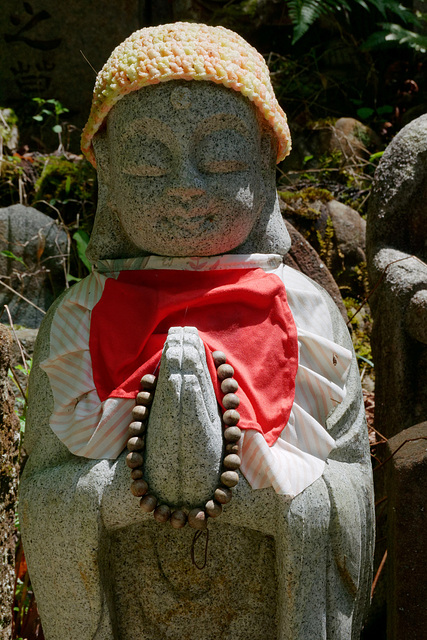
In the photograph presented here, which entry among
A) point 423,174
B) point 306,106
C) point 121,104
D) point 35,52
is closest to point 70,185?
point 35,52

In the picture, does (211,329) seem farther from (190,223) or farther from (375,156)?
(375,156)

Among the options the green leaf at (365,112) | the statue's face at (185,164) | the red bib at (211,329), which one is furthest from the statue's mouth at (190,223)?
the green leaf at (365,112)

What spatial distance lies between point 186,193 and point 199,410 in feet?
1.63

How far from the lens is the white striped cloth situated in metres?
1.79

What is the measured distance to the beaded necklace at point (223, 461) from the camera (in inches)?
66.7

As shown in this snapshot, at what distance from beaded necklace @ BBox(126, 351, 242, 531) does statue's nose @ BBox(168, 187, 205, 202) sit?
391 mm

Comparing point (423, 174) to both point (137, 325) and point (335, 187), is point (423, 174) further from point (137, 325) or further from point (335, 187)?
point (335, 187)

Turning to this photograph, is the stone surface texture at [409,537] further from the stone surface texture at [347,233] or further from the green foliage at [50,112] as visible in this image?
the green foliage at [50,112]

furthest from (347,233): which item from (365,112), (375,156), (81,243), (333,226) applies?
(365,112)

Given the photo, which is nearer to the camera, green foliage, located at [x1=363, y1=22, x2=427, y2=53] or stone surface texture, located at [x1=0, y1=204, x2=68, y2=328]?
stone surface texture, located at [x1=0, y1=204, x2=68, y2=328]

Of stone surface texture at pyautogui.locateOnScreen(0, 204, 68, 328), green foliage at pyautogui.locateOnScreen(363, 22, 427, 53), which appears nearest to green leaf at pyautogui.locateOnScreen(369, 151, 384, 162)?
green foliage at pyautogui.locateOnScreen(363, 22, 427, 53)

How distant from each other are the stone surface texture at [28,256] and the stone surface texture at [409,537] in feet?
8.41

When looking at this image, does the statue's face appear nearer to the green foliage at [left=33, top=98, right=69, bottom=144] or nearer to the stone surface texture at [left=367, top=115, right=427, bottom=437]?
the stone surface texture at [left=367, top=115, right=427, bottom=437]

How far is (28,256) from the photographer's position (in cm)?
426
